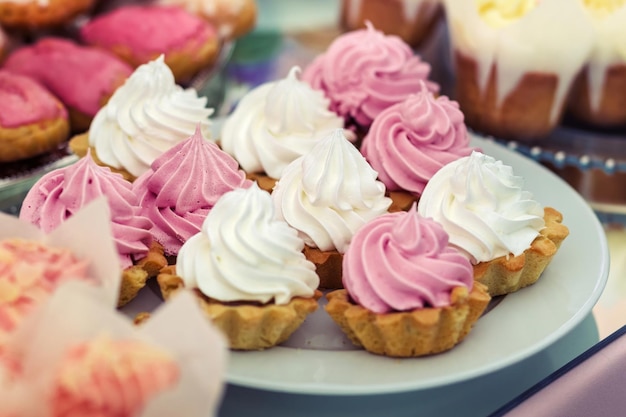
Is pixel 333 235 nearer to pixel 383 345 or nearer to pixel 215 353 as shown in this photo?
pixel 383 345

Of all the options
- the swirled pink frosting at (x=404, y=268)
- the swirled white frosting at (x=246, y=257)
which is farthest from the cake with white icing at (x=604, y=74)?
the swirled white frosting at (x=246, y=257)

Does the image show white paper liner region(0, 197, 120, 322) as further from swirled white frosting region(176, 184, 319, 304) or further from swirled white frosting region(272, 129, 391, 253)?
swirled white frosting region(272, 129, 391, 253)

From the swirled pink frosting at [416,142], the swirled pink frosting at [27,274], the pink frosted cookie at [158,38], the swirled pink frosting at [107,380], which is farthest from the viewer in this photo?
the pink frosted cookie at [158,38]

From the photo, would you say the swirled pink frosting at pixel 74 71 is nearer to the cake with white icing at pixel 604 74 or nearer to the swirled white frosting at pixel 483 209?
the swirled white frosting at pixel 483 209

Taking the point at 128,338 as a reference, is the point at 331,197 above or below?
below

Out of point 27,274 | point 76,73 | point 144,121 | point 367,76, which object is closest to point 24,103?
point 76,73

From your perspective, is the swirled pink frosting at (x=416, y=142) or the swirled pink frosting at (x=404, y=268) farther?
the swirled pink frosting at (x=416, y=142)

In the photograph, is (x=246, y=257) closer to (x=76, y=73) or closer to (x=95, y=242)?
(x=95, y=242)
